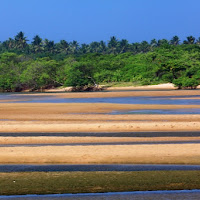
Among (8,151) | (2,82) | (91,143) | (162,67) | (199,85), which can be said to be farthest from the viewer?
(2,82)

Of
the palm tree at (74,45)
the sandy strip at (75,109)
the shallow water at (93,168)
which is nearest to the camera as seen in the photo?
the shallow water at (93,168)

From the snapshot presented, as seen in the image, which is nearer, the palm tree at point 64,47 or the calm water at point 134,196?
the calm water at point 134,196

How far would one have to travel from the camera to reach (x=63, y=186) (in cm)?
1103

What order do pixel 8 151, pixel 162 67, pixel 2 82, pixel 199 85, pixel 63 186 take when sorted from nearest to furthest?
pixel 63 186
pixel 8 151
pixel 199 85
pixel 162 67
pixel 2 82

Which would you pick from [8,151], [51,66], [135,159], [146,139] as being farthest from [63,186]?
[51,66]

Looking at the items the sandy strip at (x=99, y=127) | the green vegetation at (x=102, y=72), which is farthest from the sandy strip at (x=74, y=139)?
the green vegetation at (x=102, y=72)

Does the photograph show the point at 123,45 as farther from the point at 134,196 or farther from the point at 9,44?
the point at 134,196

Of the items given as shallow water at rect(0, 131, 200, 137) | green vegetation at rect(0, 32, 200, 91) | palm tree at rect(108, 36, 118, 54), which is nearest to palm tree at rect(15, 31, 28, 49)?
palm tree at rect(108, 36, 118, 54)

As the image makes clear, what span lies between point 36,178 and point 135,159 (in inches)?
143

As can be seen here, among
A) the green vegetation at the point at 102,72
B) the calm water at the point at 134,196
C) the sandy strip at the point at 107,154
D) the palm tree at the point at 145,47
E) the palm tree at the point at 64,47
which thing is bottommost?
the calm water at the point at 134,196

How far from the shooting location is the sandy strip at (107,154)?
45.6 feet

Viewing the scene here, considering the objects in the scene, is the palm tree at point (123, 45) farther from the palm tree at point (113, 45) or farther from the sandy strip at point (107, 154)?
the sandy strip at point (107, 154)

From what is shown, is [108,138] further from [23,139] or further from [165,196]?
[165,196]

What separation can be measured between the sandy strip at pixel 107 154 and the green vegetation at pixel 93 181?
1.56 meters
